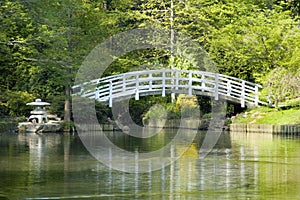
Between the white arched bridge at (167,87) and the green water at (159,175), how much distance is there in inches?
339

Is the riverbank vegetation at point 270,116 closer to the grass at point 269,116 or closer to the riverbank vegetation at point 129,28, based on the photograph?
the grass at point 269,116

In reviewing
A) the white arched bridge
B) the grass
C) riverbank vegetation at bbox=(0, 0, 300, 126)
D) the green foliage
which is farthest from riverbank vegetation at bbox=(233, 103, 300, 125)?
the green foliage

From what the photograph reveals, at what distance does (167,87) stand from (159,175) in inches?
679

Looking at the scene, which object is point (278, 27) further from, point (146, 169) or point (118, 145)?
point (146, 169)

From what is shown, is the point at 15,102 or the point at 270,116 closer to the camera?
the point at 15,102

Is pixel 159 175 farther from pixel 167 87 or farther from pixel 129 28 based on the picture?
pixel 129 28

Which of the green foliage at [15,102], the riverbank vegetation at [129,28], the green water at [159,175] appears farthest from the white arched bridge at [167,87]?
the green water at [159,175]

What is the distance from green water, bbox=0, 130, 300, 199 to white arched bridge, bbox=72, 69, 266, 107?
862cm

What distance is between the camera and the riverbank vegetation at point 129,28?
25266mm

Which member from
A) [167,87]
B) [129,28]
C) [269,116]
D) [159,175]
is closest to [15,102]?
[167,87]

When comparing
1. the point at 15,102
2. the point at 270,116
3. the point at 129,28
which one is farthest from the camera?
the point at 129,28

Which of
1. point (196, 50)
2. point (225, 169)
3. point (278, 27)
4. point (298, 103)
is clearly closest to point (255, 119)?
point (298, 103)

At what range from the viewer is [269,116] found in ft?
88.1

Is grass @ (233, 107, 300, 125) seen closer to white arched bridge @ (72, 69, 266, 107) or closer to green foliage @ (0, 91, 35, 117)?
white arched bridge @ (72, 69, 266, 107)
